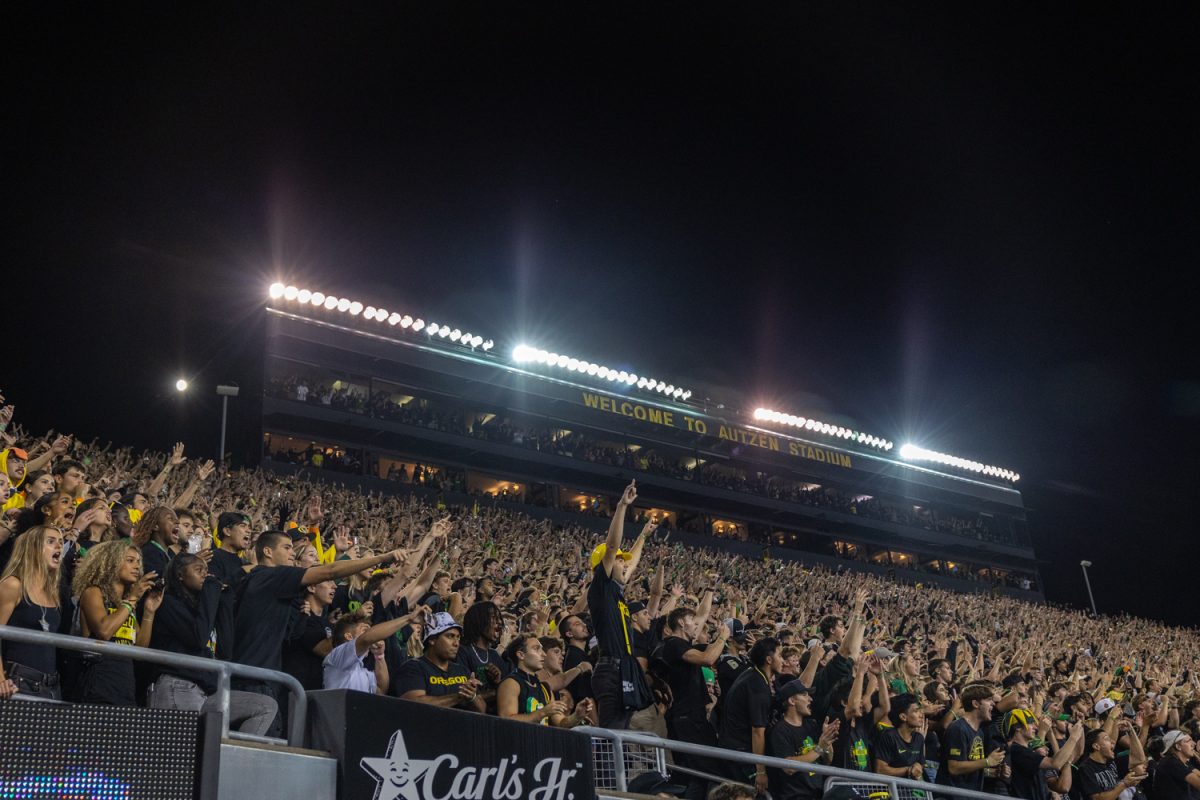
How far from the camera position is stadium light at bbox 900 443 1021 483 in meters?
51.1

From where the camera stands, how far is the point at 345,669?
5.88 meters

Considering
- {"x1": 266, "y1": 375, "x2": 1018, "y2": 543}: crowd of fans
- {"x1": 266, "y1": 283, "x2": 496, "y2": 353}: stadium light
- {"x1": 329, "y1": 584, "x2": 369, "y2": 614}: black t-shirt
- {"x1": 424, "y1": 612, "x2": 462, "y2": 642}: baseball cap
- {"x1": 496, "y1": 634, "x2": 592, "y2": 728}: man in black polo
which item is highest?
{"x1": 266, "y1": 283, "x2": 496, "y2": 353}: stadium light

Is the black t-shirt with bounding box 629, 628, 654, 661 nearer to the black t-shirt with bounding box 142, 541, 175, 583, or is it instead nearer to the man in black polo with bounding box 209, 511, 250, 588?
the man in black polo with bounding box 209, 511, 250, 588

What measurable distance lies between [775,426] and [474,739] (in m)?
42.6

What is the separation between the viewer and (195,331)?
112 ft

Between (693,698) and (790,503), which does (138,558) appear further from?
(790,503)

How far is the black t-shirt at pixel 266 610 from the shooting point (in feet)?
17.7

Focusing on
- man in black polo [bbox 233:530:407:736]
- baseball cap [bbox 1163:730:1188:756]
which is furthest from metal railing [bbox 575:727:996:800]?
baseball cap [bbox 1163:730:1188:756]

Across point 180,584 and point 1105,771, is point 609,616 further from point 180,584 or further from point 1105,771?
point 1105,771

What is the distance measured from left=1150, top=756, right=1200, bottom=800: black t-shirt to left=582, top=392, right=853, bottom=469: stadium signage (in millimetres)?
30903

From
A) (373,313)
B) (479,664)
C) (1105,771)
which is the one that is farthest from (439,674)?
(373,313)

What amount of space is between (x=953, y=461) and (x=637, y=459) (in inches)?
812

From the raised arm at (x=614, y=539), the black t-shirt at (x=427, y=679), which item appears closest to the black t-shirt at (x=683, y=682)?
the raised arm at (x=614, y=539)

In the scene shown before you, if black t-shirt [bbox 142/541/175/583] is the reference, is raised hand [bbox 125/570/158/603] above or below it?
below
